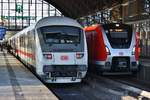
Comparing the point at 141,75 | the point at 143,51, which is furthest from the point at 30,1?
the point at 141,75

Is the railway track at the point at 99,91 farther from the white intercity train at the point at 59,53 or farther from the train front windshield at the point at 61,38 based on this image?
the train front windshield at the point at 61,38

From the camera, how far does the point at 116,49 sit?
832 inches

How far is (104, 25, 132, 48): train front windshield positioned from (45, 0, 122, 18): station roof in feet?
74.3

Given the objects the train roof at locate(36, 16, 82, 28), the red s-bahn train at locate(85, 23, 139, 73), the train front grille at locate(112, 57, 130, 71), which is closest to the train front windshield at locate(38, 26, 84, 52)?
the train roof at locate(36, 16, 82, 28)

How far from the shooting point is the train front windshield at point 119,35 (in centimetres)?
2130

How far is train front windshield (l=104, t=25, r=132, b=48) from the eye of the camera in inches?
838

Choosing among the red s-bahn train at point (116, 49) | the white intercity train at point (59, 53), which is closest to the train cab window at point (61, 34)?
the white intercity train at point (59, 53)

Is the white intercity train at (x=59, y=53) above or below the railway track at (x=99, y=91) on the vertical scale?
above

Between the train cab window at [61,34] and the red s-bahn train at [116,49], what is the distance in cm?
271

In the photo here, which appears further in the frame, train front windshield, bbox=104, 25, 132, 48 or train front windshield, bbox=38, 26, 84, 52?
train front windshield, bbox=104, 25, 132, 48

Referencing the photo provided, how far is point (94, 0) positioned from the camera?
179ft

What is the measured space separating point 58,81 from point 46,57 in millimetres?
1078

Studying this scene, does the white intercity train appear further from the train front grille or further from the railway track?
the train front grille

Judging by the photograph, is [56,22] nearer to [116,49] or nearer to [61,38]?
[61,38]
